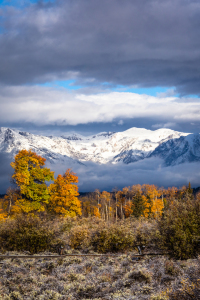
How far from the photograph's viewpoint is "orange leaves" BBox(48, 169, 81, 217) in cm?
3806

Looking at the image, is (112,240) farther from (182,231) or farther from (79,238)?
(182,231)

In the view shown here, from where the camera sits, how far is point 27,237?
1830 centimetres

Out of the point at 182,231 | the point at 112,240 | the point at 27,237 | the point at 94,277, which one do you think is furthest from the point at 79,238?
the point at 182,231

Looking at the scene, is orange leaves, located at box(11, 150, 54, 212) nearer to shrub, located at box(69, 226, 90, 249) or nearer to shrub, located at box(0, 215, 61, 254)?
shrub, located at box(0, 215, 61, 254)

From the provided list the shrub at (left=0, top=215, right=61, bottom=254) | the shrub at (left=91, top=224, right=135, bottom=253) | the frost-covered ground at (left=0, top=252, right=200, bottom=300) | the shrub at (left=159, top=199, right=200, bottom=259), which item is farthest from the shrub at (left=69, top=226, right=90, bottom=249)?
the shrub at (left=159, top=199, right=200, bottom=259)

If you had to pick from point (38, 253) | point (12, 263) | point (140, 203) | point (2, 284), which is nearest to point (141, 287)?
point (2, 284)

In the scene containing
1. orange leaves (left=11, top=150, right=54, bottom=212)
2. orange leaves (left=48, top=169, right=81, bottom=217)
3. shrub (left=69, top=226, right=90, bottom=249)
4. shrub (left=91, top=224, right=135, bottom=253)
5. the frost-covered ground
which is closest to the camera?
the frost-covered ground

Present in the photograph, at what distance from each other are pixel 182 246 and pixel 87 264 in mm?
5401

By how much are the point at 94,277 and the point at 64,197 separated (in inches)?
1023

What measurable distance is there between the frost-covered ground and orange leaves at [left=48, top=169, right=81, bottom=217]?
21909 millimetres

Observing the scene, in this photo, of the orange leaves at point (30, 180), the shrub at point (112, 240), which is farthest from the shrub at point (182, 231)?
the orange leaves at point (30, 180)

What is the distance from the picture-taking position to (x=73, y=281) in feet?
42.1

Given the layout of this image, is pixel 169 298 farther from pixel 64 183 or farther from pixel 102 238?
pixel 64 183

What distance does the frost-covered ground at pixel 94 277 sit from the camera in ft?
35.8
